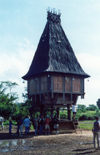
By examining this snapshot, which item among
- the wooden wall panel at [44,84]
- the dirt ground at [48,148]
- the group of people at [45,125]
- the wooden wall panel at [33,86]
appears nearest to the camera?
the dirt ground at [48,148]

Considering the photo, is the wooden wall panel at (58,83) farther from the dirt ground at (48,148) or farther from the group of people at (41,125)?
the dirt ground at (48,148)

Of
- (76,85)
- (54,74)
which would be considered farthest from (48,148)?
(76,85)

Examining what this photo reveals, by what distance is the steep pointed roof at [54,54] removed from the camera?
3027cm

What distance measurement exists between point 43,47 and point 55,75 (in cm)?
425

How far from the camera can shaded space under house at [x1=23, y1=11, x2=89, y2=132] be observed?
2952 cm

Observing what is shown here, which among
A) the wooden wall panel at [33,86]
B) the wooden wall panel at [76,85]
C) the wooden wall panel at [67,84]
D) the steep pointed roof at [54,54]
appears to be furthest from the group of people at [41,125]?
the steep pointed roof at [54,54]

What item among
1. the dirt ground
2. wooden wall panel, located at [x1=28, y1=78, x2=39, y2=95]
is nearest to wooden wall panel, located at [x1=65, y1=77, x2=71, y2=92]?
wooden wall panel, located at [x1=28, y1=78, x2=39, y2=95]

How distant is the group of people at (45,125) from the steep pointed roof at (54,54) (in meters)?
5.12

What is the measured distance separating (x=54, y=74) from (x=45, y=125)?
5655 mm

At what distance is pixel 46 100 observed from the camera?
29812 mm

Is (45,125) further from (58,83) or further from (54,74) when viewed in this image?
(54,74)

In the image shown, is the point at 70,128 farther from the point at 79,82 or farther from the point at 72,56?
the point at 72,56

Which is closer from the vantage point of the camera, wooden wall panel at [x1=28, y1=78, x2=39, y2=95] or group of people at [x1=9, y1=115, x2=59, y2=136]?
group of people at [x1=9, y1=115, x2=59, y2=136]

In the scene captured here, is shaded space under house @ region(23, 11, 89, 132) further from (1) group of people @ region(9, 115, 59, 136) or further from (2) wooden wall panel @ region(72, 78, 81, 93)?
(1) group of people @ region(9, 115, 59, 136)
